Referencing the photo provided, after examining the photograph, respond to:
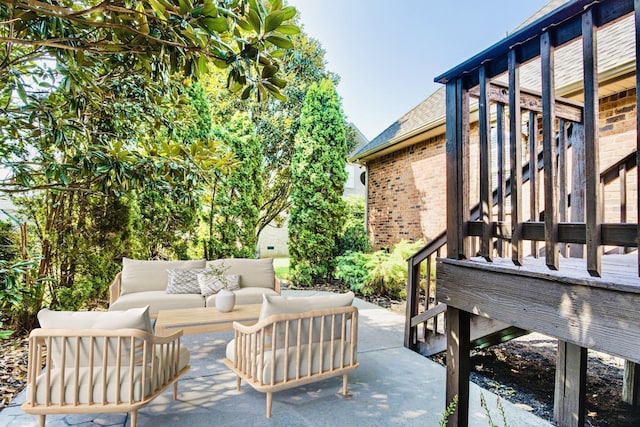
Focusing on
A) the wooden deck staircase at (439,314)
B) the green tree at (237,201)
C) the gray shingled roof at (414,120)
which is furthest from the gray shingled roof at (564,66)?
the green tree at (237,201)

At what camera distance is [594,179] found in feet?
4.13

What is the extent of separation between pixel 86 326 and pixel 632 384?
4.62 metres

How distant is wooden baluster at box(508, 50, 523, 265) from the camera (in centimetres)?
159

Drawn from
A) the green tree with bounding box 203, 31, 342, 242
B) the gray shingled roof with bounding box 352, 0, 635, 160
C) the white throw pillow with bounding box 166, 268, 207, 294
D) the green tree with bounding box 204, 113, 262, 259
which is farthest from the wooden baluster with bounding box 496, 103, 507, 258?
the green tree with bounding box 203, 31, 342, 242

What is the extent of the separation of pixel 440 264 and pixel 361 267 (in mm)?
5365

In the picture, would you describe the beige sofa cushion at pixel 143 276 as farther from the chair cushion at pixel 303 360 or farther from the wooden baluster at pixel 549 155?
the wooden baluster at pixel 549 155

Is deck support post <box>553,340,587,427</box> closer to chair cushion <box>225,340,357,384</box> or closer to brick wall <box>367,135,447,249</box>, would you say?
chair cushion <box>225,340,357,384</box>

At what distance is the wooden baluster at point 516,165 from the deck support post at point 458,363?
0.56m

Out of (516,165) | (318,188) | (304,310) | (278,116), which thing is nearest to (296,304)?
(304,310)

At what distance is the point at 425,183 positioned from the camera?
7.15m

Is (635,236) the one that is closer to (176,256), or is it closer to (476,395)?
(476,395)

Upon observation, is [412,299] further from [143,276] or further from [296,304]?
[143,276]

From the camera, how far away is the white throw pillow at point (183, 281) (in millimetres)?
4969

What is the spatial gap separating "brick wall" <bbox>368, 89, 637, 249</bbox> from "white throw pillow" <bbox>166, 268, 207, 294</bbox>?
181 inches
